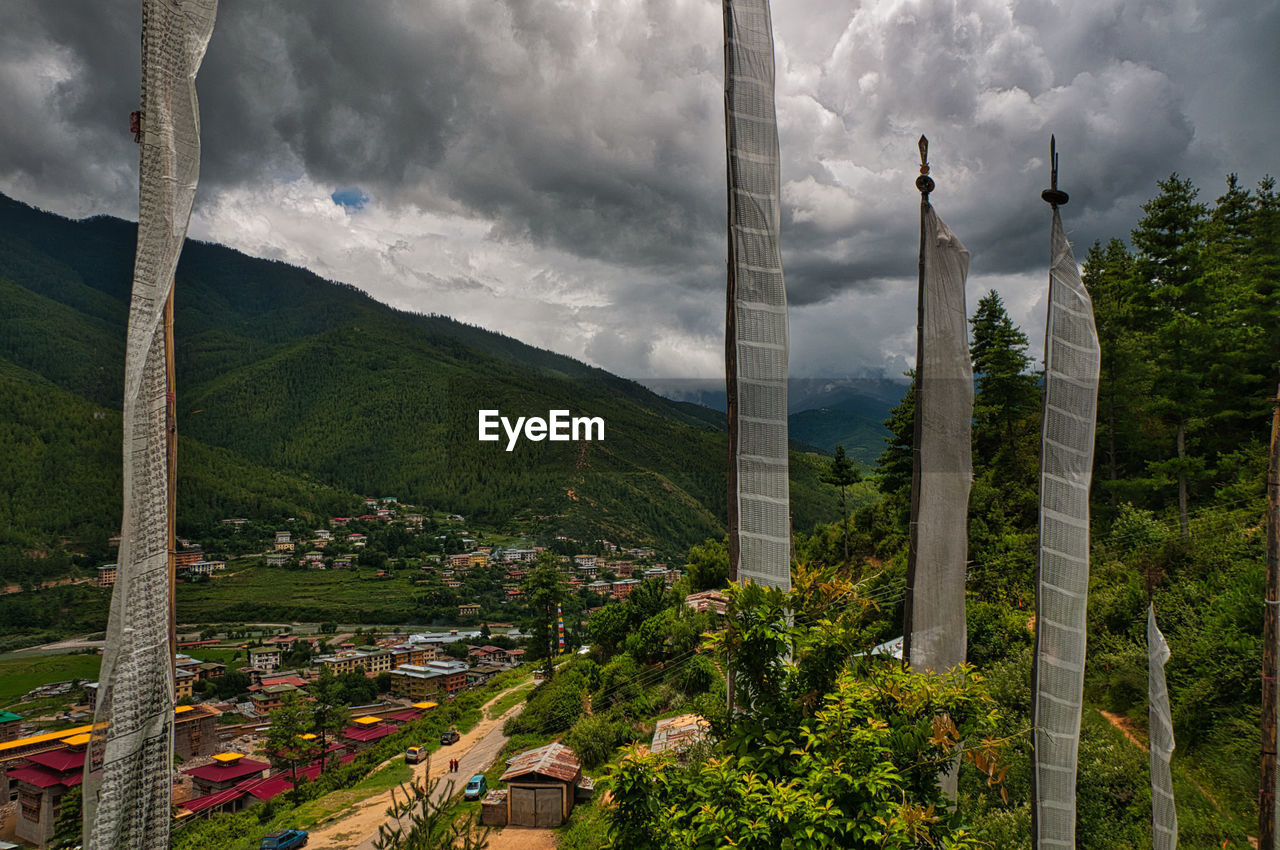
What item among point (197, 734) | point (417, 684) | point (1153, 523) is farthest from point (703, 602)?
point (417, 684)

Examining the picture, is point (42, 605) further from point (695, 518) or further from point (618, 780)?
point (618, 780)

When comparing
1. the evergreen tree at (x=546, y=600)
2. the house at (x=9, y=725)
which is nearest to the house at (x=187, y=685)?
the house at (x=9, y=725)

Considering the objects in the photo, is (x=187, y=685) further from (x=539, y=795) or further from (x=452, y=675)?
(x=539, y=795)

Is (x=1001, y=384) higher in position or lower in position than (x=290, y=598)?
higher

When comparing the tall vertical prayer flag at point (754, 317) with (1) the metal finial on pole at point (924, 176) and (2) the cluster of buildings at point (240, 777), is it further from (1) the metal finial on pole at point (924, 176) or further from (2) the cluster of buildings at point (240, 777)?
(2) the cluster of buildings at point (240, 777)

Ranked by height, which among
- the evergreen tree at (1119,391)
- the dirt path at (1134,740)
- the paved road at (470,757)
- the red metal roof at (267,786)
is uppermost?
the evergreen tree at (1119,391)

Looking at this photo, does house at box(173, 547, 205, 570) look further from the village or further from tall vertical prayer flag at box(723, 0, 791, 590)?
tall vertical prayer flag at box(723, 0, 791, 590)
